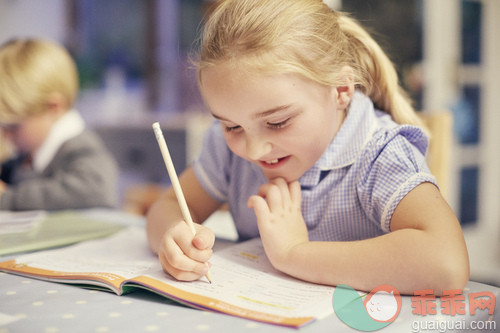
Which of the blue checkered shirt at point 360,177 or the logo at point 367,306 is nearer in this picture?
the logo at point 367,306

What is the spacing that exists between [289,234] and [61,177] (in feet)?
2.95

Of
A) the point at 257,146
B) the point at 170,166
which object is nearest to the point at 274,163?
the point at 257,146

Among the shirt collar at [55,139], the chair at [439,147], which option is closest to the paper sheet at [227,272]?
the chair at [439,147]

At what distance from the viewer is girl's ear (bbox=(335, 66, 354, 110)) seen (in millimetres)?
731

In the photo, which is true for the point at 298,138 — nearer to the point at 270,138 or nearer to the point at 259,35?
the point at 270,138

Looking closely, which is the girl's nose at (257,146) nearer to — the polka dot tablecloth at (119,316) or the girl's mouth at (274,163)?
the girl's mouth at (274,163)

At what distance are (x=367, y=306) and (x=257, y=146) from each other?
0.83 ft

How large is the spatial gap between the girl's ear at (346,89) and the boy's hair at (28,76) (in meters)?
1.02

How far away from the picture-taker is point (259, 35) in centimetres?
66

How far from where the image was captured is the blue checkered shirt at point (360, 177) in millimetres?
666

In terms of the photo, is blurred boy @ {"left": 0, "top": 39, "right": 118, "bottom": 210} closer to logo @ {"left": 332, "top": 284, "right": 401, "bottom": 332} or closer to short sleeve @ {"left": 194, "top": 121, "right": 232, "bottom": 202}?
short sleeve @ {"left": 194, "top": 121, "right": 232, "bottom": 202}

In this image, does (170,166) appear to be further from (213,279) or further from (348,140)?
(348,140)

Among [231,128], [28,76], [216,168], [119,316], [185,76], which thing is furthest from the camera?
[185,76]

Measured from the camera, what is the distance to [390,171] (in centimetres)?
67
